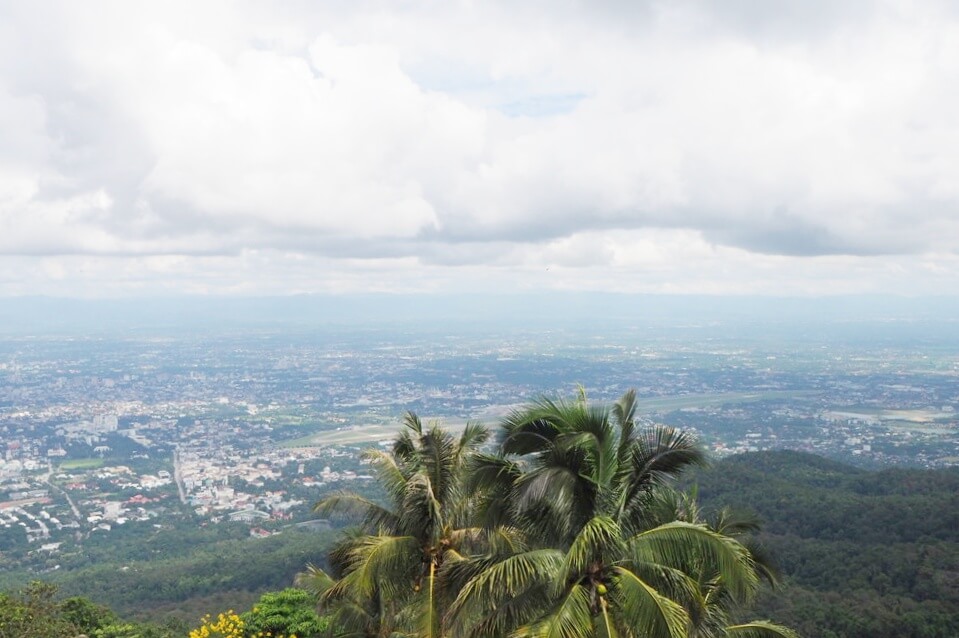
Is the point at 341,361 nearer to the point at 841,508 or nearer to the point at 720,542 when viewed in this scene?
the point at 841,508

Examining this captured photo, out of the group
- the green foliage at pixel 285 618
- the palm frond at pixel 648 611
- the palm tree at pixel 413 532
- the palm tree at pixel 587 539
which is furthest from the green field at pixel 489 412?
the palm frond at pixel 648 611

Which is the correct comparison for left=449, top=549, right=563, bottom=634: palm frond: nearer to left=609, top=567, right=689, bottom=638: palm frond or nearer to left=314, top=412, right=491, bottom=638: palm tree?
left=609, top=567, right=689, bottom=638: palm frond

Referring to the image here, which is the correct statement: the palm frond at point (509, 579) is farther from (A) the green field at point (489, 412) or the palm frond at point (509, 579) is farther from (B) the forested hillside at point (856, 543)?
(A) the green field at point (489, 412)

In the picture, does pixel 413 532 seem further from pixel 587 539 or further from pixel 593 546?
pixel 587 539

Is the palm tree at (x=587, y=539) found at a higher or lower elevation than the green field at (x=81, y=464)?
higher

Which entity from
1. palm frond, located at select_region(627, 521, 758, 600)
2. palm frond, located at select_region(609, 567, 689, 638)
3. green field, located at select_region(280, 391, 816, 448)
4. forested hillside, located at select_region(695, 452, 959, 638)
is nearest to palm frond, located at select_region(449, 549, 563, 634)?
palm frond, located at select_region(609, 567, 689, 638)

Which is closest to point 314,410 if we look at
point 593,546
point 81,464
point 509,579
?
point 81,464
